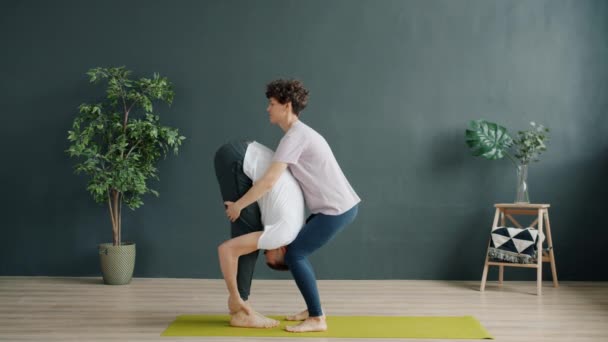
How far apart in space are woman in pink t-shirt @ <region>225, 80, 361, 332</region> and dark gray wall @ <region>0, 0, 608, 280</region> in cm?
164

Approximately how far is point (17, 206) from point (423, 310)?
3.00m

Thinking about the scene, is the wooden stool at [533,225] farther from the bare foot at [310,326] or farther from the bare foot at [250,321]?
the bare foot at [250,321]

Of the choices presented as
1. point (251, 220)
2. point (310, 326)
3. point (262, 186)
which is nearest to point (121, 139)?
point (251, 220)

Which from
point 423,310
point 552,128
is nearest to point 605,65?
point 552,128

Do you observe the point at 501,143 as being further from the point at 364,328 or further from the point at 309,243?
the point at 309,243

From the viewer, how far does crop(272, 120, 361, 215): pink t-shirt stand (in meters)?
2.91

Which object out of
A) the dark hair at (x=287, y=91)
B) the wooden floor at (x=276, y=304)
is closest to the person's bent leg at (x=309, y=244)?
the wooden floor at (x=276, y=304)

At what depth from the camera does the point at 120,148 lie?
168 inches

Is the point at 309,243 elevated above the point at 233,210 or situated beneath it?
situated beneath

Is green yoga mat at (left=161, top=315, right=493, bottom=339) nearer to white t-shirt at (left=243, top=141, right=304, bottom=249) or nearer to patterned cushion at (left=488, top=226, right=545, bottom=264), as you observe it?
white t-shirt at (left=243, top=141, right=304, bottom=249)

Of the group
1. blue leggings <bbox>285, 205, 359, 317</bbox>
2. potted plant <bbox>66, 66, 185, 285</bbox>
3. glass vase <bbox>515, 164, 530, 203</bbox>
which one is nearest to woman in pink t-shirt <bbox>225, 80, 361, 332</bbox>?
blue leggings <bbox>285, 205, 359, 317</bbox>

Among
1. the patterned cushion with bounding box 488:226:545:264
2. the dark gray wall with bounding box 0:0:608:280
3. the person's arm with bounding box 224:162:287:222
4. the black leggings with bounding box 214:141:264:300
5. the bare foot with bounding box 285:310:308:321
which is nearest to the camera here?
the person's arm with bounding box 224:162:287:222

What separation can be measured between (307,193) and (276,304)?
1033mm

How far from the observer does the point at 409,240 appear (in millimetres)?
4641
